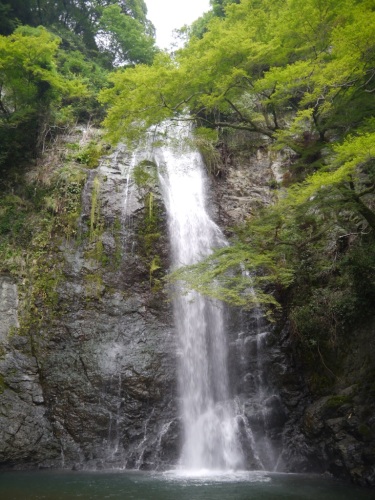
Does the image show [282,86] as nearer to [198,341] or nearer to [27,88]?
[198,341]

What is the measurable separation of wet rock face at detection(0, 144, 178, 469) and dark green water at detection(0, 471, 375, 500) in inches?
39.7

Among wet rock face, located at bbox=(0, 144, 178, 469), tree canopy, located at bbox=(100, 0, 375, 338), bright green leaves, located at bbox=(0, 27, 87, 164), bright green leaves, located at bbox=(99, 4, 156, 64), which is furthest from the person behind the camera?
bright green leaves, located at bbox=(99, 4, 156, 64)

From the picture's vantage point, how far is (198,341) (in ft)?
39.0

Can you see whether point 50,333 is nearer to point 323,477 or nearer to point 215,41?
point 323,477

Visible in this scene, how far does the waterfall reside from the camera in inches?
389

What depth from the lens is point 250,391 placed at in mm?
10719

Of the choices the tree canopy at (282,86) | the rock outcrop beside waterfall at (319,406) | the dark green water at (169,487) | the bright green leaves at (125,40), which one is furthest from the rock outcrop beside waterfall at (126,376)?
the bright green leaves at (125,40)

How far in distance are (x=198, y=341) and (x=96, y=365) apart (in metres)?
3.00

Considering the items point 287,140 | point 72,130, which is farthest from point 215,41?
→ point 72,130

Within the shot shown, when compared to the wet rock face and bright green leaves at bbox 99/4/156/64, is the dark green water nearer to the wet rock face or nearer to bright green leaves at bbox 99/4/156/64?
the wet rock face

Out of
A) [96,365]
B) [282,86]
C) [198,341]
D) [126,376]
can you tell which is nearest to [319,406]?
[198,341]

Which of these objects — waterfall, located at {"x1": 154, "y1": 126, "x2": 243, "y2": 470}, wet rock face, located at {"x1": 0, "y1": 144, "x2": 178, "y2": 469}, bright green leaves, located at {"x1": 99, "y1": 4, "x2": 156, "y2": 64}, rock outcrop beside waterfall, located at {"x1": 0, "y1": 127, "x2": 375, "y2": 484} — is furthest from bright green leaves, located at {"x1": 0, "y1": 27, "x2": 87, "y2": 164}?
bright green leaves, located at {"x1": 99, "y1": 4, "x2": 156, "y2": 64}

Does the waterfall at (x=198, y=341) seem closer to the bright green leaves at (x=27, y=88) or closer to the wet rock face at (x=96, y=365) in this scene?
the wet rock face at (x=96, y=365)

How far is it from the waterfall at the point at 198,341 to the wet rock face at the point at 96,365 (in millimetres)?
399
